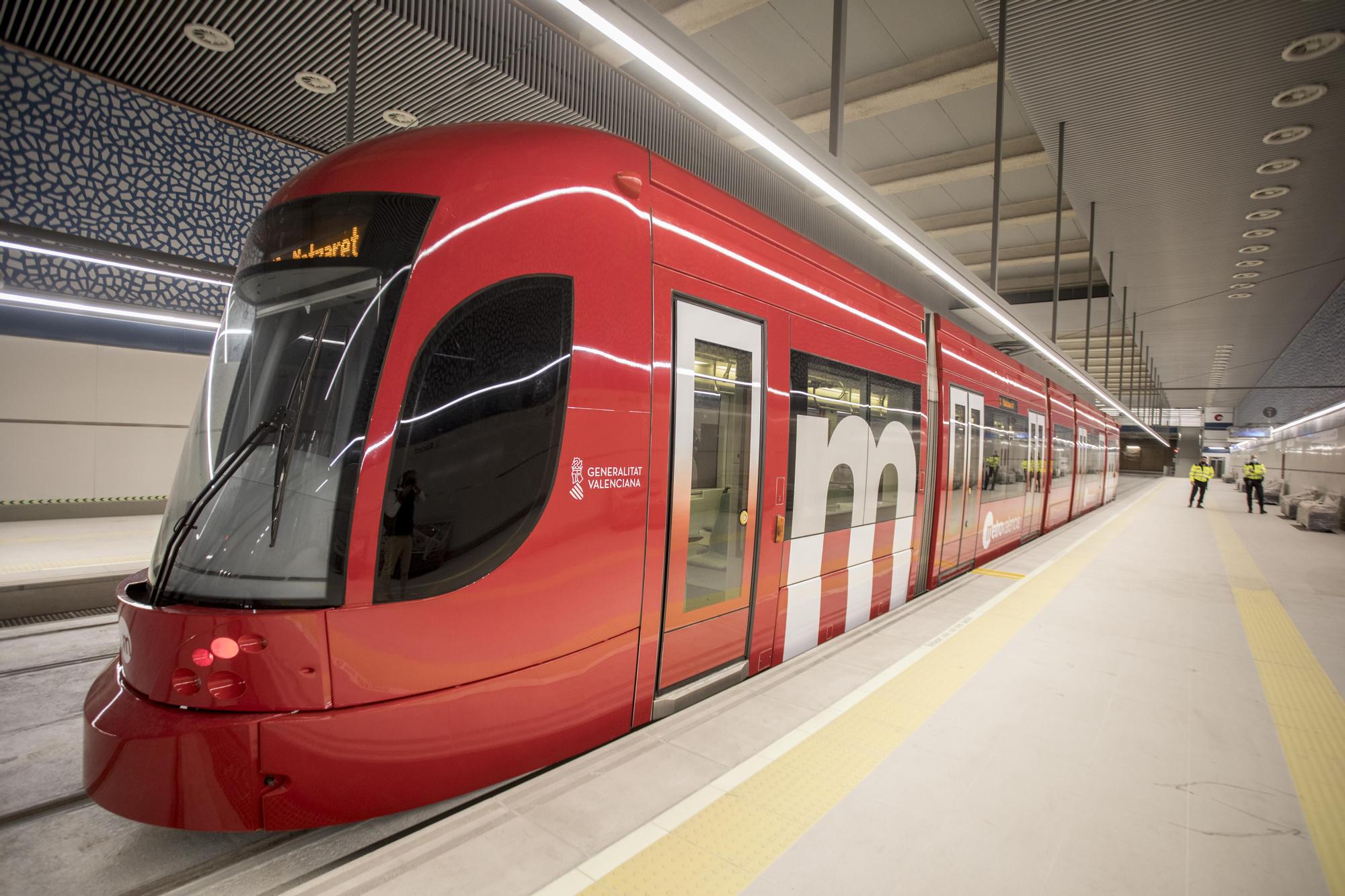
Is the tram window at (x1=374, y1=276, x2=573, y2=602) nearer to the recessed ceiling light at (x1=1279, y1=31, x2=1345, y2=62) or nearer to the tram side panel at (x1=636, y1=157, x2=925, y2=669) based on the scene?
the tram side panel at (x1=636, y1=157, x2=925, y2=669)

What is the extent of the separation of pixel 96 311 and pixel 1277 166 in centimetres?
1430

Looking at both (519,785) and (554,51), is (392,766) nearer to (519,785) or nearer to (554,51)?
(519,785)

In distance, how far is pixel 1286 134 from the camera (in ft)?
21.0

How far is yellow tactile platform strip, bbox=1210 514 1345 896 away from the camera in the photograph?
2434 millimetres

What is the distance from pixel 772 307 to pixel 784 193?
185 inches

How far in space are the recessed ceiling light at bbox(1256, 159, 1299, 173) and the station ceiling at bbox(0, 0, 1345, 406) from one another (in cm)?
12

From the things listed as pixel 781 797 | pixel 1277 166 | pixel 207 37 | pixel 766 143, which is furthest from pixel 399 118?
pixel 1277 166

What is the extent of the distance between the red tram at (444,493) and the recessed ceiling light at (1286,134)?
687 centimetres

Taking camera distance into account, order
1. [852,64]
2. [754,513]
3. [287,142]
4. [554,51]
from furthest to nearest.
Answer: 1. [287,142]
2. [852,64]
3. [554,51]
4. [754,513]

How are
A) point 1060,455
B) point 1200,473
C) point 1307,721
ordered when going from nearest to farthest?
point 1307,721, point 1060,455, point 1200,473

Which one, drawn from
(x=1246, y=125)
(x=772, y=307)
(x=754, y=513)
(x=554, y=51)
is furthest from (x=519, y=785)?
(x=1246, y=125)

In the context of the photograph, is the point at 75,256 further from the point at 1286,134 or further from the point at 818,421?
the point at 1286,134

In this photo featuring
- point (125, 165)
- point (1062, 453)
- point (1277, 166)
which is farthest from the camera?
point (1062, 453)

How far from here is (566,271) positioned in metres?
2.49
